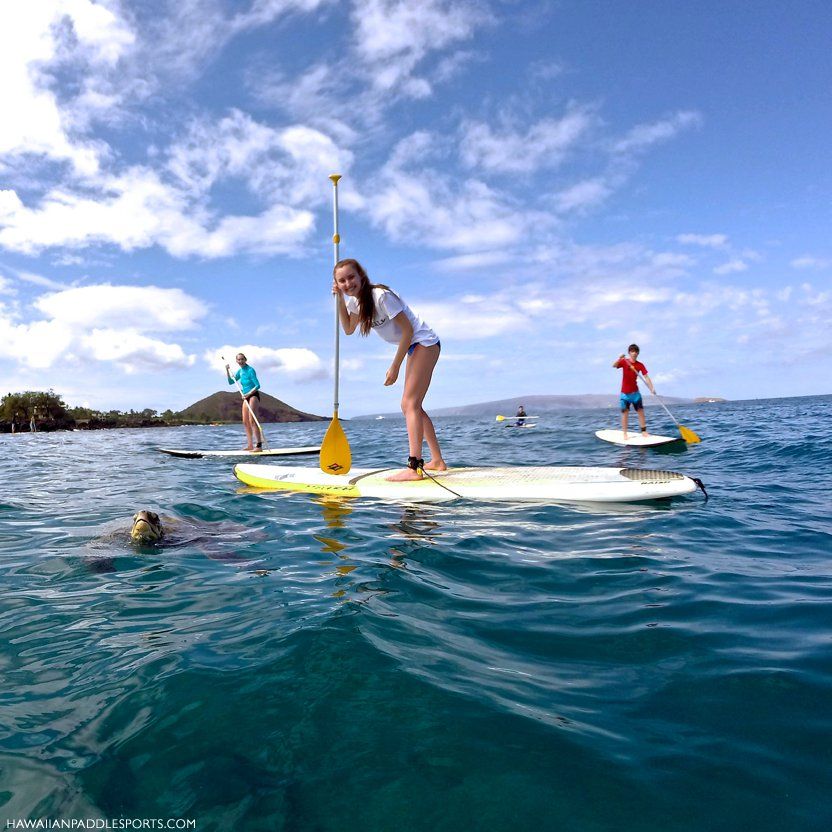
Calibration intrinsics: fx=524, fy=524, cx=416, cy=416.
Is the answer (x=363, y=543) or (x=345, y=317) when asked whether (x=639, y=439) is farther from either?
(x=363, y=543)

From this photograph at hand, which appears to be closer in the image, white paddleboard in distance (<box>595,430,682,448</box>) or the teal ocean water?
the teal ocean water

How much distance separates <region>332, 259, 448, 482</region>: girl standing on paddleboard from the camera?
6551 mm

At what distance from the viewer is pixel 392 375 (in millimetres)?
6680

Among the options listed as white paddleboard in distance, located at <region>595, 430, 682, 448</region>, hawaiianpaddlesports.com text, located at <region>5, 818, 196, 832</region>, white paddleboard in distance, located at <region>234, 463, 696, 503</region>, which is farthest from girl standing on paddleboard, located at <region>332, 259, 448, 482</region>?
white paddleboard in distance, located at <region>595, 430, 682, 448</region>

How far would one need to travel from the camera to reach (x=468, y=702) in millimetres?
2154

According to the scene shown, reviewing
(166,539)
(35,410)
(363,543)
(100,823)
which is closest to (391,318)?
(363,543)

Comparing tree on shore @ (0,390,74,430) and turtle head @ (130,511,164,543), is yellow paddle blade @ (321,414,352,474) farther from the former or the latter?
tree on shore @ (0,390,74,430)

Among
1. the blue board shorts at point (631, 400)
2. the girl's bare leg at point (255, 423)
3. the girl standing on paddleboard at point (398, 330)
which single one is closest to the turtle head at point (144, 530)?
the girl standing on paddleboard at point (398, 330)

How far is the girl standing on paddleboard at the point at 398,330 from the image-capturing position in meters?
6.55

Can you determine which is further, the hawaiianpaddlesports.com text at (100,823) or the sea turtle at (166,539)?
the sea turtle at (166,539)

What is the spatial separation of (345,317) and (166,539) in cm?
349

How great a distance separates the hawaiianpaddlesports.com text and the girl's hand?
17.1 feet

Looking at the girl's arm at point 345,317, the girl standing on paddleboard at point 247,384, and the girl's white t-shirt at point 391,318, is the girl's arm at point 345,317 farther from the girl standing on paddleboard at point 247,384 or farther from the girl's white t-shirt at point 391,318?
the girl standing on paddleboard at point 247,384

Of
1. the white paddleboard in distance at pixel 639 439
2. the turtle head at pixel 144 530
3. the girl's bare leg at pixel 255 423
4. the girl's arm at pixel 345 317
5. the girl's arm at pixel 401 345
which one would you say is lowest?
the turtle head at pixel 144 530
